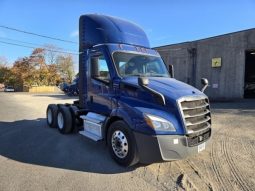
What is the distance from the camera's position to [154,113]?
5.15 metres

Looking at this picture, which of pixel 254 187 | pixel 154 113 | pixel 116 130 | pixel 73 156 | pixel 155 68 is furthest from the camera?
pixel 155 68

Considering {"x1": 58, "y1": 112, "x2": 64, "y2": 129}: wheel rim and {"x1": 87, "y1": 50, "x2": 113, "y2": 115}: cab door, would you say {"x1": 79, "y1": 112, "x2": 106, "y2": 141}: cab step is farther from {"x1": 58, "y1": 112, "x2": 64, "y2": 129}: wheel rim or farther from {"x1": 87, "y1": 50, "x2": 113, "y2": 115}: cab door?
{"x1": 58, "y1": 112, "x2": 64, "y2": 129}: wheel rim

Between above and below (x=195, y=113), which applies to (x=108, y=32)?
above

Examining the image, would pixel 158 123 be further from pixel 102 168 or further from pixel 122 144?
pixel 102 168

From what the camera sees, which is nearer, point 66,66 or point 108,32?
point 108,32

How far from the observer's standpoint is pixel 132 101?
18.5 ft

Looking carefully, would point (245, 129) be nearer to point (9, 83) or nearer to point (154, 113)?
point (154, 113)

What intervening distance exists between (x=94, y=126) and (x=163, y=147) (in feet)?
7.54

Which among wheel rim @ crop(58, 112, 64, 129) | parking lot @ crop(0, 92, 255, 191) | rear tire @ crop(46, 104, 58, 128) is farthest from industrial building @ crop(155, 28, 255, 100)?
wheel rim @ crop(58, 112, 64, 129)

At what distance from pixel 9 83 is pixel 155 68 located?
68.5 m

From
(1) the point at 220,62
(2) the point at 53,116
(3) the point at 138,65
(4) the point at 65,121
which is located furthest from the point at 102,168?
(1) the point at 220,62

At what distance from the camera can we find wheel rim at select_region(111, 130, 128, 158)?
5523 mm

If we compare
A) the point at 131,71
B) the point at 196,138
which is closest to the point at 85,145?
the point at 131,71

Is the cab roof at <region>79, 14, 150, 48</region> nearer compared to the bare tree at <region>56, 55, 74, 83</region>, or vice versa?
the cab roof at <region>79, 14, 150, 48</region>
